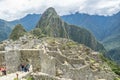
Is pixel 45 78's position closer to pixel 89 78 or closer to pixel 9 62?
pixel 9 62

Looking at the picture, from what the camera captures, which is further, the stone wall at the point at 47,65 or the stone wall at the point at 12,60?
the stone wall at the point at 47,65

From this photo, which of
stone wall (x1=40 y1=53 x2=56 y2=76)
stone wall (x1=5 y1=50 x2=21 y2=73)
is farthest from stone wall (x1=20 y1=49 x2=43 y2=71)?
stone wall (x1=5 y1=50 x2=21 y2=73)

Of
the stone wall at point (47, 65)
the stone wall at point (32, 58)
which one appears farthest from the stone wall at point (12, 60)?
the stone wall at point (47, 65)

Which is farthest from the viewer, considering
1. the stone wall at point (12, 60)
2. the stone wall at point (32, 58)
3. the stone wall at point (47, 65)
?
the stone wall at point (47, 65)

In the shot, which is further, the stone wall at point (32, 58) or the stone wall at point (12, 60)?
the stone wall at point (32, 58)

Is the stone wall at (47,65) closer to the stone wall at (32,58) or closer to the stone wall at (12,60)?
the stone wall at (32,58)

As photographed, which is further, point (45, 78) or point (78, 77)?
point (78, 77)

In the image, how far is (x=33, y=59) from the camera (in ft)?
79.8

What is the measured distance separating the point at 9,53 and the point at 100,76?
1862cm

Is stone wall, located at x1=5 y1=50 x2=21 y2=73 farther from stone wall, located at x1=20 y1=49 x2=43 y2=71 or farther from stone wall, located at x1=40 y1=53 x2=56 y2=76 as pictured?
stone wall, located at x1=40 y1=53 x2=56 y2=76

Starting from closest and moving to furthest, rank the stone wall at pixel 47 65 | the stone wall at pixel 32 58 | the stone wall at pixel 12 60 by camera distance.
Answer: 1. the stone wall at pixel 12 60
2. the stone wall at pixel 32 58
3. the stone wall at pixel 47 65

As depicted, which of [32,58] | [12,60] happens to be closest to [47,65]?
[32,58]

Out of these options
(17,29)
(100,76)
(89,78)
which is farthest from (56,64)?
(17,29)

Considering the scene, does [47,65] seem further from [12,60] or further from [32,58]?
[12,60]
